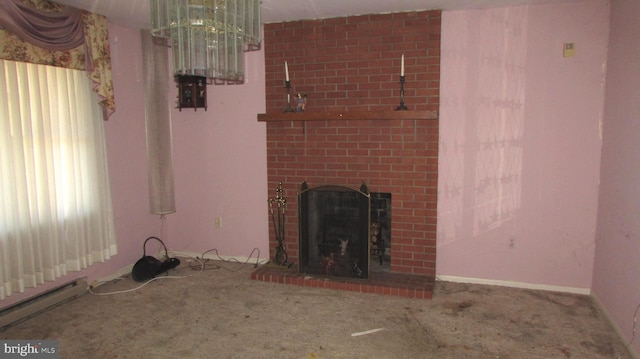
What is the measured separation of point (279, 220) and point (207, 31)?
243cm

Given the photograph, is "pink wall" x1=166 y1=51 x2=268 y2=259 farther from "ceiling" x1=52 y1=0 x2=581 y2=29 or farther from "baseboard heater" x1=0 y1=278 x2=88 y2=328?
"baseboard heater" x1=0 y1=278 x2=88 y2=328

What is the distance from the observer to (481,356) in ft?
7.85

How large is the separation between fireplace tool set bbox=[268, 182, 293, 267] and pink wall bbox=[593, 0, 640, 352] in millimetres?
2434

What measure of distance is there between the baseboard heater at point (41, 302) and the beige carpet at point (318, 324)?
7 centimetres

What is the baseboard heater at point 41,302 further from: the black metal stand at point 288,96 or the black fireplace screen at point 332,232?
the black metal stand at point 288,96

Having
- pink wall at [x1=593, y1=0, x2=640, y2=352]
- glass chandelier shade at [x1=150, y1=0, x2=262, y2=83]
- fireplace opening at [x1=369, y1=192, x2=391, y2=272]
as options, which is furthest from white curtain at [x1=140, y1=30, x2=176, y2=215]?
pink wall at [x1=593, y1=0, x2=640, y2=352]

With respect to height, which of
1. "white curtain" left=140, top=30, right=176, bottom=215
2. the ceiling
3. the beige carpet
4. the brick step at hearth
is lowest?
the beige carpet

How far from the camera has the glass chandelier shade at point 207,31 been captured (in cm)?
160

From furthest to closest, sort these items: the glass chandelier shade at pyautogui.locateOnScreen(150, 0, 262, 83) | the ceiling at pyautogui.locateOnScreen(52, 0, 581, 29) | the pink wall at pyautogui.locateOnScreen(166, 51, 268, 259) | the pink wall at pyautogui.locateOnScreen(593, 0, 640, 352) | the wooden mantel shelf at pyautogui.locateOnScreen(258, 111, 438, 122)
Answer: the pink wall at pyautogui.locateOnScreen(166, 51, 268, 259) → the wooden mantel shelf at pyautogui.locateOnScreen(258, 111, 438, 122) → the ceiling at pyautogui.locateOnScreen(52, 0, 581, 29) → the pink wall at pyautogui.locateOnScreen(593, 0, 640, 352) → the glass chandelier shade at pyautogui.locateOnScreen(150, 0, 262, 83)

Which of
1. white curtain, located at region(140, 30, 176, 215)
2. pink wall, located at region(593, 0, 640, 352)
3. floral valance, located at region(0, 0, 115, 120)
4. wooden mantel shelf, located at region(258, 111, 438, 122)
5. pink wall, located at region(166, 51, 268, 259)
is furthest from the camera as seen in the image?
pink wall, located at region(166, 51, 268, 259)

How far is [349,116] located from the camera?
3.37 metres

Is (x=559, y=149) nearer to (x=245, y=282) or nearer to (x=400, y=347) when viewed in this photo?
(x=400, y=347)

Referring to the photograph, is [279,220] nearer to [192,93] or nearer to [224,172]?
[224,172]

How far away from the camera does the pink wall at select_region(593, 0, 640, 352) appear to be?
2.47 metres
